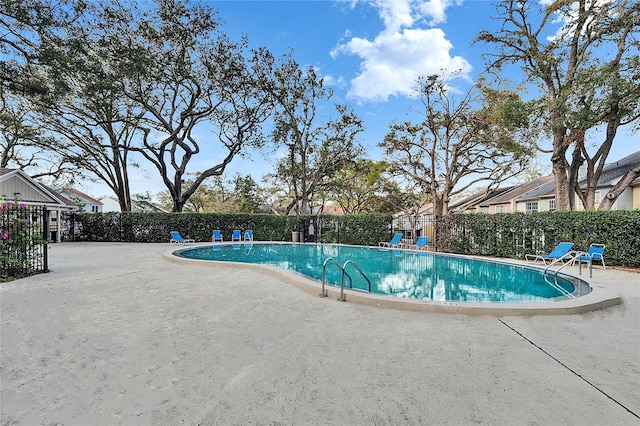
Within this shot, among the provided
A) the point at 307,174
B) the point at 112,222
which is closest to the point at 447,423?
the point at 112,222

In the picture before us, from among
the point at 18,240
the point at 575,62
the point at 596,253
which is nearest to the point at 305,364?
the point at 18,240

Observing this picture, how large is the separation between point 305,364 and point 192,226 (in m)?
16.9

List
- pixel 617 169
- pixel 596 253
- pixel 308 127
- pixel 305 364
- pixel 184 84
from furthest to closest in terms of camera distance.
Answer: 1. pixel 308 127
2. pixel 184 84
3. pixel 617 169
4. pixel 596 253
5. pixel 305 364

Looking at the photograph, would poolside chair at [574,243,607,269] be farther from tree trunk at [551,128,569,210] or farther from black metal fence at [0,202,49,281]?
black metal fence at [0,202,49,281]

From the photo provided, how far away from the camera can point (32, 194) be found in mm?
17016

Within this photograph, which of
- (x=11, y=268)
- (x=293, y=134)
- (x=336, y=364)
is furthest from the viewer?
(x=293, y=134)

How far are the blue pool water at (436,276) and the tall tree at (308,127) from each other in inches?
443

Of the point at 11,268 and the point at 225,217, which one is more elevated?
the point at 225,217

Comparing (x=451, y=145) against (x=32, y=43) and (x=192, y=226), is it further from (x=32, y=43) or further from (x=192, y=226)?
(x=32, y=43)

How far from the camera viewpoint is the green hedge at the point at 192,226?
1760 cm

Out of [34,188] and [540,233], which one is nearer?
[540,233]

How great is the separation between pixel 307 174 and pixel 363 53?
10.3 metres

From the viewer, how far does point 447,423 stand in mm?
1975

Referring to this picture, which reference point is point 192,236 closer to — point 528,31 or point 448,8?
point 448,8
